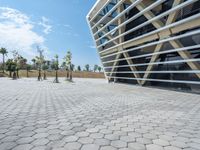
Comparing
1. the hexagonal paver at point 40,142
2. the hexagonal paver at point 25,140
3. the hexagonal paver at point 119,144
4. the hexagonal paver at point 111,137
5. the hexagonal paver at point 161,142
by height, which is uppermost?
the hexagonal paver at point 40,142

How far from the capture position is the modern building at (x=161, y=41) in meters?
13.1

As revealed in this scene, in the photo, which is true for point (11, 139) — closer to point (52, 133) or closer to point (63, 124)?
point (52, 133)

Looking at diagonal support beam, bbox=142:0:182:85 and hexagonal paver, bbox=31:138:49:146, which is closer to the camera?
hexagonal paver, bbox=31:138:49:146

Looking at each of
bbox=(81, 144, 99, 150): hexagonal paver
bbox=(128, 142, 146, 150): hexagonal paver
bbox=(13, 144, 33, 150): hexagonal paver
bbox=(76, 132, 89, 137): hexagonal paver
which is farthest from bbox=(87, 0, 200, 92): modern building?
bbox=(13, 144, 33, 150): hexagonal paver

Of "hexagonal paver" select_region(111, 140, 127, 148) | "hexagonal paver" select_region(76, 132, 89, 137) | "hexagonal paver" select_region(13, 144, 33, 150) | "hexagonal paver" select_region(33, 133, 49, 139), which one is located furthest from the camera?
"hexagonal paver" select_region(76, 132, 89, 137)

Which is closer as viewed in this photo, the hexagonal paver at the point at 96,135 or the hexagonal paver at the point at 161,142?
the hexagonal paver at the point at 161,142

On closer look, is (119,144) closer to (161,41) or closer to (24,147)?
(24,147)

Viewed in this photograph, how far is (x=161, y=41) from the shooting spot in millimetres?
15164

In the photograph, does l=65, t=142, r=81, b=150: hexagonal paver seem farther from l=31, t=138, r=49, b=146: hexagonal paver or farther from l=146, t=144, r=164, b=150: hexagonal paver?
l=146, t=144, r=164, b=150: hexagonal paver

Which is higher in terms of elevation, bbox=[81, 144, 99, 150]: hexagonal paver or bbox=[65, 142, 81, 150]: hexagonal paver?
bbox=[65, 142, 81, 150]: hexagonal paver

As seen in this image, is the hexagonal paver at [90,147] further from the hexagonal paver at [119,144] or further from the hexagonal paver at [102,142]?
the hexagonal paver at [119,144]

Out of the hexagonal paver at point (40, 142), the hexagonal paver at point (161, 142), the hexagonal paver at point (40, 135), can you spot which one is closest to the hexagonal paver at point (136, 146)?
the hexagonal paver at point (161, 142)

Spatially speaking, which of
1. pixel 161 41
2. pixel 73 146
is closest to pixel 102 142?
pixel 73 146

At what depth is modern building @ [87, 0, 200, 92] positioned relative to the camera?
13.1 meters
